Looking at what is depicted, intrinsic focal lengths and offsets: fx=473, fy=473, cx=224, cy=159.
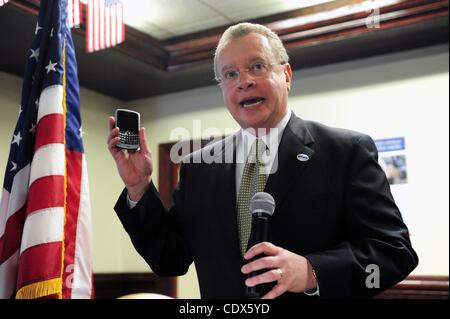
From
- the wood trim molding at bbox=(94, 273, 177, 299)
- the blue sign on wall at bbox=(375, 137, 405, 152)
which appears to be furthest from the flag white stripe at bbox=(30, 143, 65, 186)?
the blue sign on wall at bbox=(375, 137, 405, 152)

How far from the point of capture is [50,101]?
66.5 inches

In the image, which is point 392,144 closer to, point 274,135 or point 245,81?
point 274,135

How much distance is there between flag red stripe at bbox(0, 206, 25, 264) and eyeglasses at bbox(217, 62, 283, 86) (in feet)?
3.23

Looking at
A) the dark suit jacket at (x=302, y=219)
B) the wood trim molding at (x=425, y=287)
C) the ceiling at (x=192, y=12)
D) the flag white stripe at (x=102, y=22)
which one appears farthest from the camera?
the wood trim molding at (x=425, y=287)

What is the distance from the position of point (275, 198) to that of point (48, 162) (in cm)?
99

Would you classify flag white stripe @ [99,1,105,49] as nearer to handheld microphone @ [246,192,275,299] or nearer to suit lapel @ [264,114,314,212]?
suit lapel @ [264,114,314,212]

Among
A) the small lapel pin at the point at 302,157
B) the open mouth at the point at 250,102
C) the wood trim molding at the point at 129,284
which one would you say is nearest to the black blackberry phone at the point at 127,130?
the open mouth at the point at 250,102

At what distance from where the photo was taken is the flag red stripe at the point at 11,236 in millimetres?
1583

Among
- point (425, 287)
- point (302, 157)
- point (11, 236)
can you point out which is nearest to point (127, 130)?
point (302, 157)

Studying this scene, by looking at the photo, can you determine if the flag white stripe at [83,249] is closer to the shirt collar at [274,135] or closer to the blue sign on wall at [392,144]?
the shirt collar at [274,135]

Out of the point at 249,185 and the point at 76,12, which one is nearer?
the point at 249,185

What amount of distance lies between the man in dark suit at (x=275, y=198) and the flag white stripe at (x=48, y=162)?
68 cm

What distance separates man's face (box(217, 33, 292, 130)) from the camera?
37.7 inches
